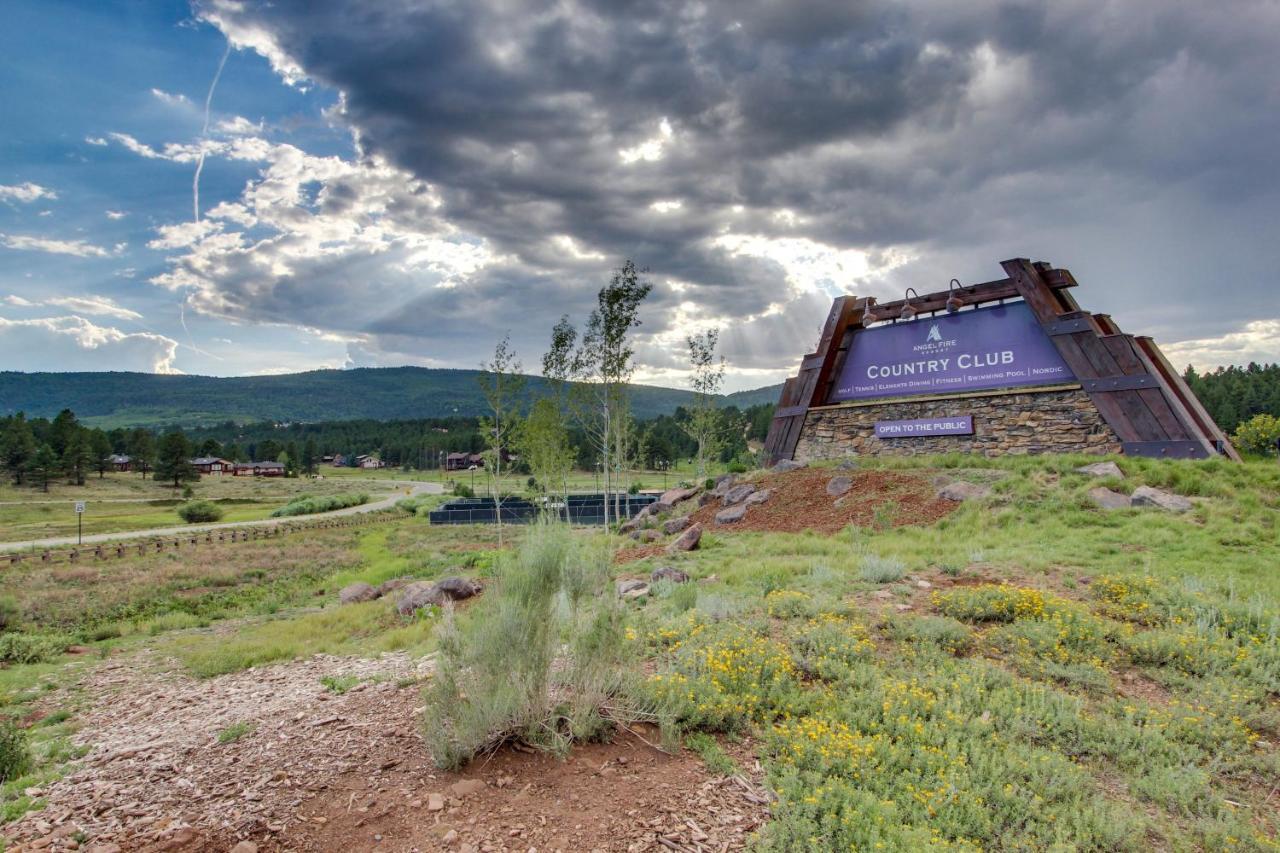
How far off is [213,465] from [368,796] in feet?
433

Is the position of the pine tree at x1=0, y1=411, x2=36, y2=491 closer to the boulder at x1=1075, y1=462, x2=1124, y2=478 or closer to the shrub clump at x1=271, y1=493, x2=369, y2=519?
the shrub clump at x1=271, y1=493, x2=369, y2=519

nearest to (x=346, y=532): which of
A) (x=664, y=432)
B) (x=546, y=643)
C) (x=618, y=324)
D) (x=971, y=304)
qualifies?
(x=618, y=324)

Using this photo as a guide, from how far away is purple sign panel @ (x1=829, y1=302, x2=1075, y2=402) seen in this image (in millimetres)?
16859

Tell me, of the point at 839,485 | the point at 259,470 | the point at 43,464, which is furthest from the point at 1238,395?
the point at 259,470

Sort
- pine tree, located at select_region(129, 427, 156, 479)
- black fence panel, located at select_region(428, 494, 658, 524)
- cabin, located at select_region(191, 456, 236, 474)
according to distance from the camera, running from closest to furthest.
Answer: black fence panel, located at select_region(428, 494, 658, 524)
pine tree, located at select_region(129, 427, 156, 479)
cabin, located at select_region(191, 456, 236, 474)

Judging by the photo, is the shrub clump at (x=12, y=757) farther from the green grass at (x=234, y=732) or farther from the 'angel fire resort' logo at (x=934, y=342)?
the 'angel fire resort' logo at (x=934, y=342)

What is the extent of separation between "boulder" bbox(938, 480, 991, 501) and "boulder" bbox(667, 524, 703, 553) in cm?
590

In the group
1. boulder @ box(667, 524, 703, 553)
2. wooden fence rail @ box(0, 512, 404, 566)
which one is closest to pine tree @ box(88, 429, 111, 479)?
wooden fence rail @ box(0, 512, 404, 566)

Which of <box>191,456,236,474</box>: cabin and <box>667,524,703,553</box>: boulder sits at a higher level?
<box>667,524,703,553</box>: boulder

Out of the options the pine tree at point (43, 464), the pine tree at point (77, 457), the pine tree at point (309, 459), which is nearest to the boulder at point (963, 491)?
the pine tree at point (43, 464)

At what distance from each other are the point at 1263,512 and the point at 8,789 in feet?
58.0

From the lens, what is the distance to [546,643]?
473 centimetres

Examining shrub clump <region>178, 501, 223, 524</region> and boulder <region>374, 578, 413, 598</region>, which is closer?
boulder <region>374, 578, 413, 598</region>

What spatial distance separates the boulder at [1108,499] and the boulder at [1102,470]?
100cm
